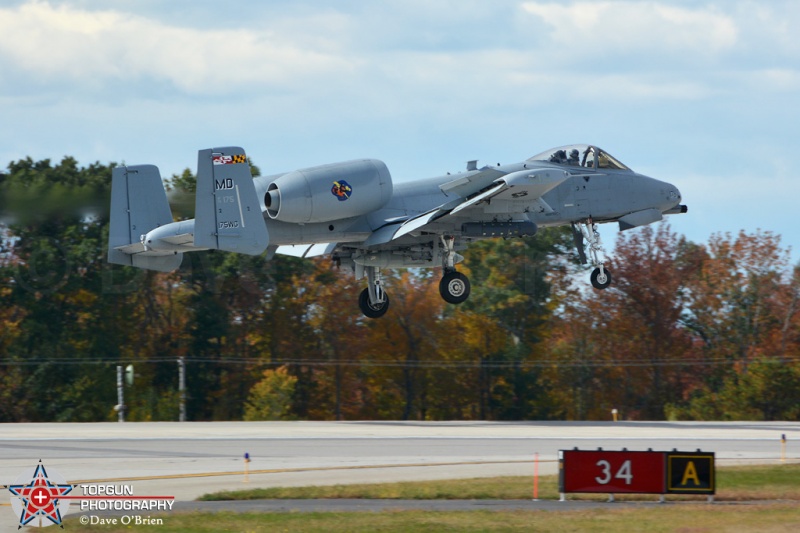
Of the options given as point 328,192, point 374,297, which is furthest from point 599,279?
point 328,192

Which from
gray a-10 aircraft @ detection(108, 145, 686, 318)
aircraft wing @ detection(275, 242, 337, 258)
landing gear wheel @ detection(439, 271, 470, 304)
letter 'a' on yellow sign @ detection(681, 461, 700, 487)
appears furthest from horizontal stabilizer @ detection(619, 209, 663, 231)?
letter 'a' on yellow sign @ detection(681, 461, 700, 487)

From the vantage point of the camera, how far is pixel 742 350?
202 ft

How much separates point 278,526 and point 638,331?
48.6m

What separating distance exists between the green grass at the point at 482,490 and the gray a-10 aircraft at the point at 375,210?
8.52 metres

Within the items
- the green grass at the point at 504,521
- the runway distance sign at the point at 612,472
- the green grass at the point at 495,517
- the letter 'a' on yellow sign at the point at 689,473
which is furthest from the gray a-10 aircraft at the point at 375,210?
the green grass at the point at 504,521

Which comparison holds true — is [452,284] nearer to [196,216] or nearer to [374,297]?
[374,297]

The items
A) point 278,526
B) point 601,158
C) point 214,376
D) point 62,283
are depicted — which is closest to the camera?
point 278,526

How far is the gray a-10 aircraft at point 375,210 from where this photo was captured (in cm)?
2755

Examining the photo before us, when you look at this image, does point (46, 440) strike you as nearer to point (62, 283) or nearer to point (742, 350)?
point (62, 283)

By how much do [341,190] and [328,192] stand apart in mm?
420

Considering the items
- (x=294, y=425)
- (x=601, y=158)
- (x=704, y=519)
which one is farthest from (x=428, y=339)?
(x=704, y=519)

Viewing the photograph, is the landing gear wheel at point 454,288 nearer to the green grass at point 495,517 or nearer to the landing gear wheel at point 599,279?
the landing gear wheel at point 599,279

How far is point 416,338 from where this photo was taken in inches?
2505

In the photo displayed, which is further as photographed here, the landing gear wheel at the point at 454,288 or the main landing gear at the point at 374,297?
the main landing gear at the point at 374,297
